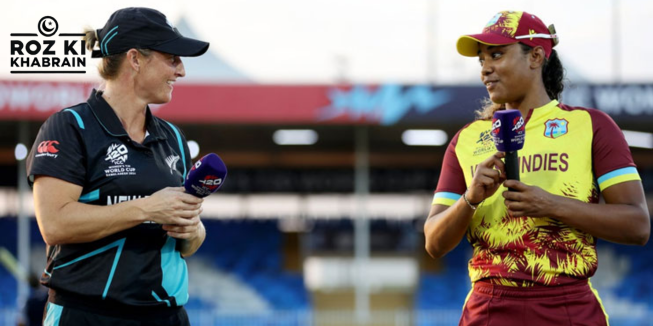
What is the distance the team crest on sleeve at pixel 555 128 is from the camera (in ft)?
10.6

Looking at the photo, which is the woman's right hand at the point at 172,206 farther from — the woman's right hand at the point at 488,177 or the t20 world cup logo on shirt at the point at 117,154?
the woman's right hand at the point at 488,177

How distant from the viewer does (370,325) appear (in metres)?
15.6

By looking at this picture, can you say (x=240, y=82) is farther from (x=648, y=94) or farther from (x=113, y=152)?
(x=113, y=152)

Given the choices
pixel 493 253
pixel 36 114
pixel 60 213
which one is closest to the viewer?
pixel 60 213

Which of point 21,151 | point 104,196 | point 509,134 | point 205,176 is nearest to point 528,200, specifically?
point 509,134

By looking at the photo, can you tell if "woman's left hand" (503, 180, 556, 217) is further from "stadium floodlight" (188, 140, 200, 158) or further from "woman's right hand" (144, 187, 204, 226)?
"stadium floodlight" (188, 140, 200, 158)

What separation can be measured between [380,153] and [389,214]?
2.14 m

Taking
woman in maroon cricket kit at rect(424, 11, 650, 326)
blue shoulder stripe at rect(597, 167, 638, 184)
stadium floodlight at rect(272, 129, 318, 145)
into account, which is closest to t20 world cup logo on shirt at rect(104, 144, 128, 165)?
woman in maroon cricket kit at rect(424, 11, 650, 326)

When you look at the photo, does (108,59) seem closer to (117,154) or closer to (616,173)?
(117,154)

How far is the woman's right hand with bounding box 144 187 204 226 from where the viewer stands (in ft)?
9.75

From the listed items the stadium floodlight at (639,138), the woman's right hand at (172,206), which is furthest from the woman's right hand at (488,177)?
the stadium floodlight at (639,138)

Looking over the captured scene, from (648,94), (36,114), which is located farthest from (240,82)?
(648,94)

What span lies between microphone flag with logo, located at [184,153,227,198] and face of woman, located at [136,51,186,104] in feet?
1.40

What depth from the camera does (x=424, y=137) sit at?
1847cm
